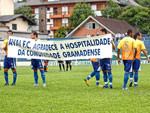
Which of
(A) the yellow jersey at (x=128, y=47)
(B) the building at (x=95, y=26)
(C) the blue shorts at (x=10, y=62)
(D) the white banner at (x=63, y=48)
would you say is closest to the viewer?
(A) the yellow jersey at (x=128, y=47)

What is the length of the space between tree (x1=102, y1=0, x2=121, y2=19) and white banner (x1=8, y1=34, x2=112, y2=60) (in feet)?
229

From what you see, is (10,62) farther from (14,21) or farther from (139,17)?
(139,17)

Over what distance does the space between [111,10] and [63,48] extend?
7107 cm

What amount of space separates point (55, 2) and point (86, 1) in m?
9.13

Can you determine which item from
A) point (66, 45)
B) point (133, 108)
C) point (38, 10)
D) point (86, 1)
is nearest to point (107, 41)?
point (66, 45)

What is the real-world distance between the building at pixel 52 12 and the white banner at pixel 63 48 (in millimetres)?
80699

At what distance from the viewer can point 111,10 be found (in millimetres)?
86375

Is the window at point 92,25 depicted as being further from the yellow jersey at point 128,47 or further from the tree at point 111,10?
the yellow jersey at point 128,47

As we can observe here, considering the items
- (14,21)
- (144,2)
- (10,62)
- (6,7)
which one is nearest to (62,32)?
(6,7)

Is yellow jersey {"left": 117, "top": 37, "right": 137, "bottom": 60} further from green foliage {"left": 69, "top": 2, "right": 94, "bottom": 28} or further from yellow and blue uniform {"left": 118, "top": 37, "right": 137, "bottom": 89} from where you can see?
green foliage {"left": 69, "top": 2, "right": 94, "bottom": 28}

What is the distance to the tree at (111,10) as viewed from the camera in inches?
3372

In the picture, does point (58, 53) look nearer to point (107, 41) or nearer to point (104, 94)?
point (107, 41)

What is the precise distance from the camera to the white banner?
15755 millimetres

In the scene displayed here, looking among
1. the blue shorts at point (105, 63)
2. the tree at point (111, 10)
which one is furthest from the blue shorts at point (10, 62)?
the tree at point (111, 10)
